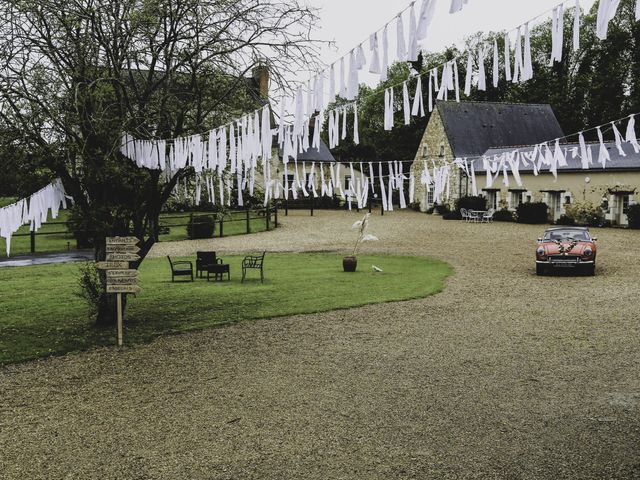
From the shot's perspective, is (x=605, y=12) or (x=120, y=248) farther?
(x=120, y=248)

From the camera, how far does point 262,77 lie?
1278cm

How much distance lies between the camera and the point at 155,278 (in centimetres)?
1920

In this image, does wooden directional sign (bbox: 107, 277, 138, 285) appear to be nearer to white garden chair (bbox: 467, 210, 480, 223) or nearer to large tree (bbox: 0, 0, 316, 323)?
large tree (bbox: 0, 0, 316, 323)

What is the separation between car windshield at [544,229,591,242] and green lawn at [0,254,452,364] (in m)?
3.20

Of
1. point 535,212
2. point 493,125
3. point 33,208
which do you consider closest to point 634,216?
point 535,212

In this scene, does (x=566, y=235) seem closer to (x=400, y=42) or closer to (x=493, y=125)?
(x=400, y=42)

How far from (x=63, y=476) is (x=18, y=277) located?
15102 millimetres

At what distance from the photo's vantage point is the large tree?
442 inches

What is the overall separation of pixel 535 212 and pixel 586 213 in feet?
10.2

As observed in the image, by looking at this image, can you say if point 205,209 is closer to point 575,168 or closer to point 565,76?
point 575,168

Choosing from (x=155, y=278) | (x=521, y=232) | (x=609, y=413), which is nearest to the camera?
(x=609, y=413)

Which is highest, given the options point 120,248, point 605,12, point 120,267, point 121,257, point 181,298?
point 605,12

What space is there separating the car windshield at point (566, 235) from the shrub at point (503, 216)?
66.1ft

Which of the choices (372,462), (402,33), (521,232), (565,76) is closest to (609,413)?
(372,462)
